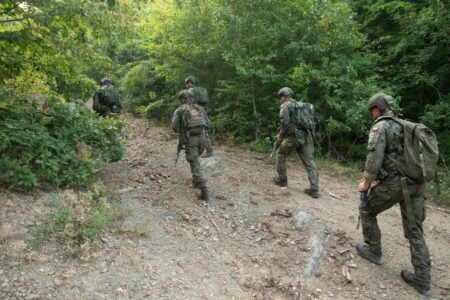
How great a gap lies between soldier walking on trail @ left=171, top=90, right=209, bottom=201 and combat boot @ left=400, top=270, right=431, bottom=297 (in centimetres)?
352

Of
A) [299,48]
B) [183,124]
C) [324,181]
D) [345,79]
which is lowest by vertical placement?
[324,181]

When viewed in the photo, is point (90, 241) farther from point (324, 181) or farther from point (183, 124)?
point (324, 181)

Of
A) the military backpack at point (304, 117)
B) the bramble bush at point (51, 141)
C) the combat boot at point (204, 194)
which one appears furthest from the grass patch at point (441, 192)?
the bramble bush at point (51, 141)

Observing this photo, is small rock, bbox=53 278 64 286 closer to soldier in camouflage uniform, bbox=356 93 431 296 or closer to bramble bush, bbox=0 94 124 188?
bramble bush, bbox=0 94 124 188

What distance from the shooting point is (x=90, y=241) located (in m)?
4.73

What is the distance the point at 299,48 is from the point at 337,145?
3357mm

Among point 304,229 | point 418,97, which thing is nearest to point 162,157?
point 304,229

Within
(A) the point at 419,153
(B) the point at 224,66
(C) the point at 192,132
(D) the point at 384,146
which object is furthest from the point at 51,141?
(B) the point at 224,66

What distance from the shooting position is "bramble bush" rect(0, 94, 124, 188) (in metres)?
5.47

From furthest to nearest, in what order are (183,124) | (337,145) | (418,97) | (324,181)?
1. (418,97)
2. (337,145)
3. (324,181)
4. (183,124)

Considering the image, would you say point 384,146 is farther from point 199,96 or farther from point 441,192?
point 199,96

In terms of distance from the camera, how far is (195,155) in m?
7.05

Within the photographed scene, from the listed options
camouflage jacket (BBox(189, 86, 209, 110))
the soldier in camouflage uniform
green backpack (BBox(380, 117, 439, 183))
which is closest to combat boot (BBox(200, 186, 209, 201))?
the soldier in camouflage uniform

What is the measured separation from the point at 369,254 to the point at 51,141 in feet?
17.3
